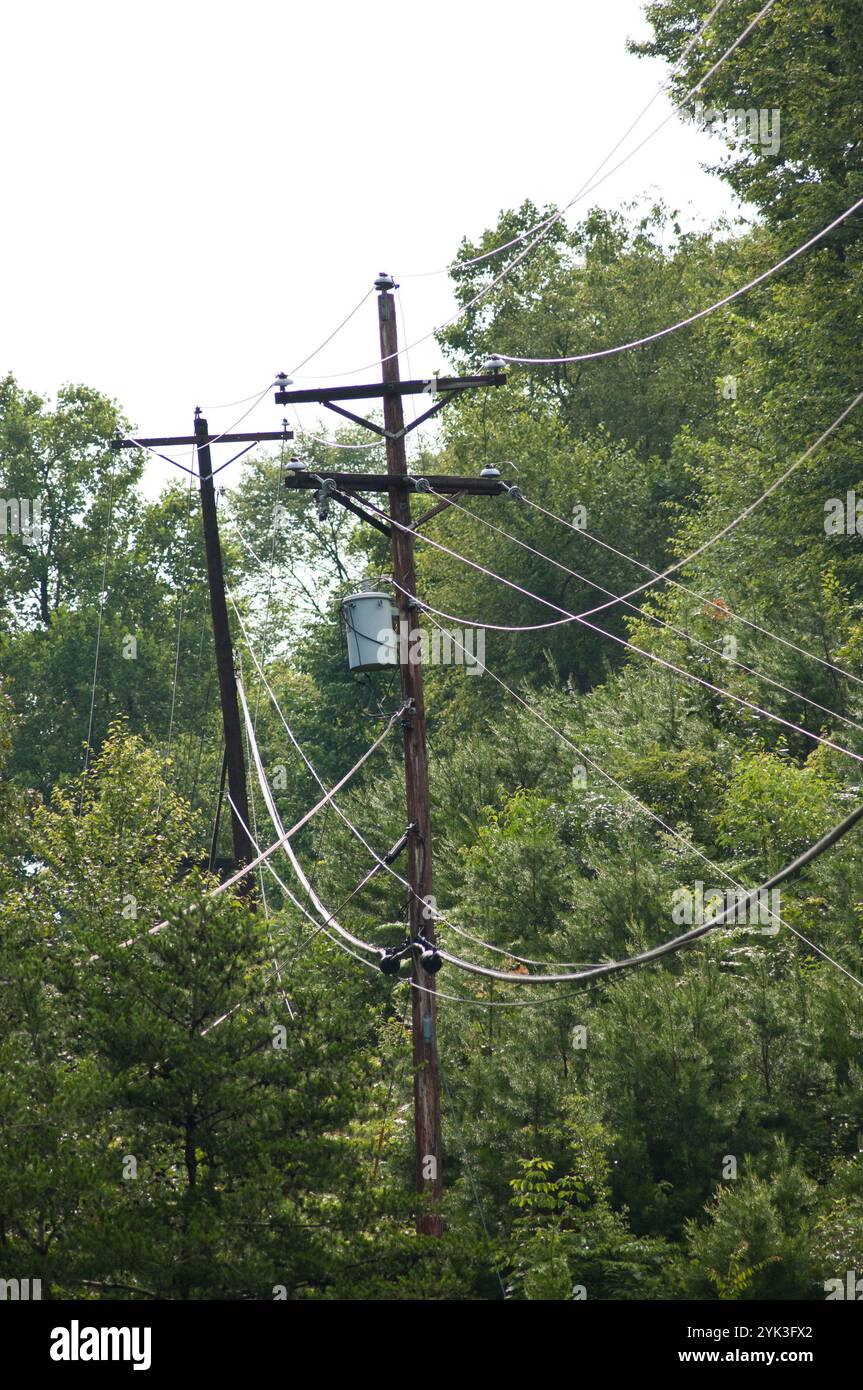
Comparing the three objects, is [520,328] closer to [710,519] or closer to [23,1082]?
[710,519]

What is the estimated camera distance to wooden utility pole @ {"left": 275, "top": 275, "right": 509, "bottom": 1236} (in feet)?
46.1

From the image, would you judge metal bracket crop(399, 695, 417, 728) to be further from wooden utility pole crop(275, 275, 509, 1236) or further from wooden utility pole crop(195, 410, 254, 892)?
wooden utility pole crop(195, 410, 254, 892)

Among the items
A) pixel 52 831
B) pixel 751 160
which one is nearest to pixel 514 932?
pixel 52 831

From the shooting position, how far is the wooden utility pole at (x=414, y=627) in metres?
14.0

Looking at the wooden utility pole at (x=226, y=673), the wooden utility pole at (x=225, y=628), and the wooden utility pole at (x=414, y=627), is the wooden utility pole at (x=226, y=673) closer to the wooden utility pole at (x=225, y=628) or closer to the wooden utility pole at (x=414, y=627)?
the wooden utility pole at (x=225, y=628)

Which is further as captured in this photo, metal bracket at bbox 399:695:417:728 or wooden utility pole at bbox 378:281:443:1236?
metal bracket at bbox 399:695:417:728

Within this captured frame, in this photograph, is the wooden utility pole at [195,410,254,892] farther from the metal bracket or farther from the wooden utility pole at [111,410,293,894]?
the metal bracket

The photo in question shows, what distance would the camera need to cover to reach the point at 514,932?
22.0 m

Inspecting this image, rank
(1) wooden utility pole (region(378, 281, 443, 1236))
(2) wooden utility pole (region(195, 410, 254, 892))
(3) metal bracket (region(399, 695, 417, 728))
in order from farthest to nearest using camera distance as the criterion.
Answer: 1. (2) wooden utility pole (region(195, 410, 254, 892))
2. (3) metal bracket (region(399, 695, 417, 728))
3. (1) wooden utility pole (region(378, 281, 443, 1236))

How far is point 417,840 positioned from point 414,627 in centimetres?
207

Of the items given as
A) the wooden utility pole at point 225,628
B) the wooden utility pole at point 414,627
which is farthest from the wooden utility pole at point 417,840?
the wooden utility pole at point 225,628

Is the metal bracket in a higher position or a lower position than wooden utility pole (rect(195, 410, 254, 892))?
lower

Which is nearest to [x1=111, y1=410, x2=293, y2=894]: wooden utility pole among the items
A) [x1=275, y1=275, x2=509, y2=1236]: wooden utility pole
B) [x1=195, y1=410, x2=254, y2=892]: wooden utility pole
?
[x1=195, y1=410, x2=254, y2=892]: wooden utility pole

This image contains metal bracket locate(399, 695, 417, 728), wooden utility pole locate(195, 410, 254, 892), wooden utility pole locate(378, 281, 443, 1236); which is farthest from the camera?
wooden utility pole locate(195, 410, 254, 892)
